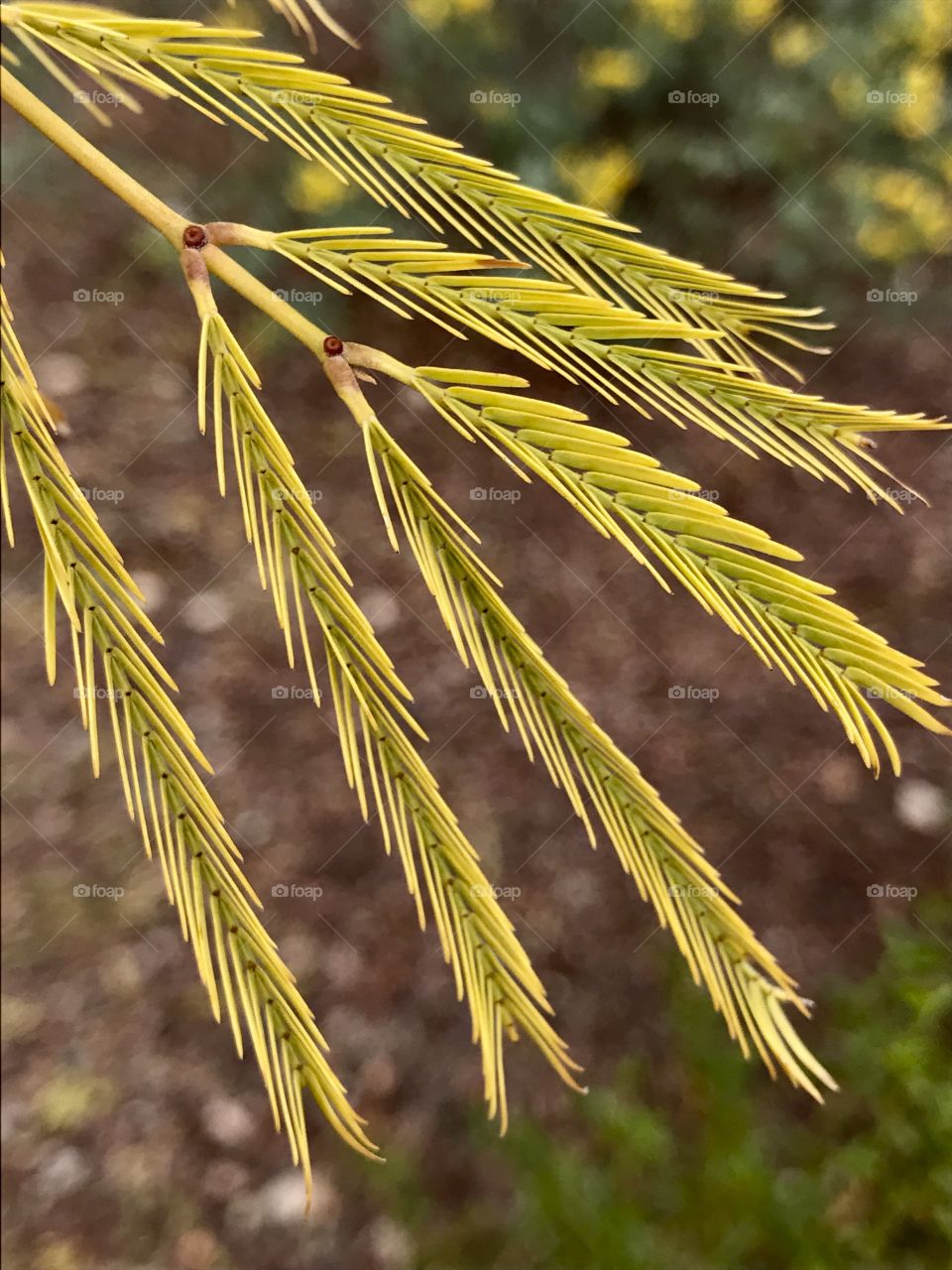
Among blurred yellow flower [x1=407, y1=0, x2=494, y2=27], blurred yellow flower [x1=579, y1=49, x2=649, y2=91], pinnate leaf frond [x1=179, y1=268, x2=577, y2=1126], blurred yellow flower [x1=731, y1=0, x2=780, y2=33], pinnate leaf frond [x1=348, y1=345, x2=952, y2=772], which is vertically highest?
blurred yellow flower [x1=731, y1=0, x2=780, y2=33]

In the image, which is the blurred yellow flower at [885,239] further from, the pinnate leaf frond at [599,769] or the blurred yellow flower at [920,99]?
the pinnate leaf frond at [599,769]

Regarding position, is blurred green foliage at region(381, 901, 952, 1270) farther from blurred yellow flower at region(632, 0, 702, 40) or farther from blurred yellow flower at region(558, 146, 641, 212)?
blurred yellow flower at region(632, 0, 702, 40)

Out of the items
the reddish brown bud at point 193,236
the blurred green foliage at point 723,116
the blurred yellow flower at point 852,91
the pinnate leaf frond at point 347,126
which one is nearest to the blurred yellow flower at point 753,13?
the blurred green foliage at point 723,116

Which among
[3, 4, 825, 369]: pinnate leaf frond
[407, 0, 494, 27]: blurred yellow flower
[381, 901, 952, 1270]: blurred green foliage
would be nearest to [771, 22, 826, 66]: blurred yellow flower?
[407, 0, 494, 27]: blurred yellow flower

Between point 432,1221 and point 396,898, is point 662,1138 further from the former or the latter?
point 396,898

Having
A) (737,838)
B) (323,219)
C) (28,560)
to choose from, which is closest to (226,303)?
(323,219)

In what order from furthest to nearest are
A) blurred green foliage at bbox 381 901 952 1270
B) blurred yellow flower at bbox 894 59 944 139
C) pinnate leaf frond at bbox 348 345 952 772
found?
1. blurred yellow flower at bbox 894 59 944 139
2. blurred green foliage at bbox 381 901 952 1270
3. pinnate leaf frond at bbox 348 345 952 772
